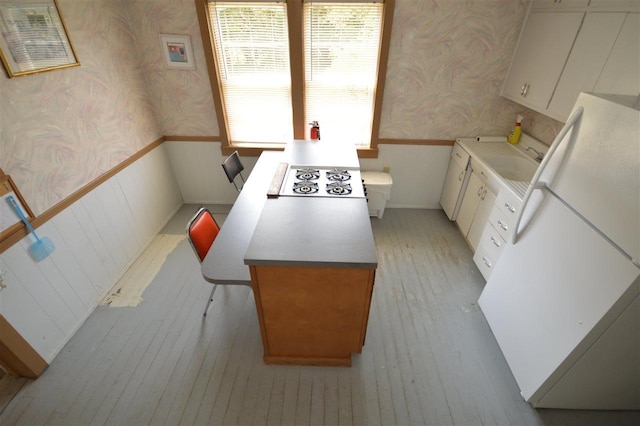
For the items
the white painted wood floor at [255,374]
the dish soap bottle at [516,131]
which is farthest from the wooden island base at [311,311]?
the dish soap bottle at [516,131]

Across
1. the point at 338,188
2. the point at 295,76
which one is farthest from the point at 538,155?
the point at 295,76

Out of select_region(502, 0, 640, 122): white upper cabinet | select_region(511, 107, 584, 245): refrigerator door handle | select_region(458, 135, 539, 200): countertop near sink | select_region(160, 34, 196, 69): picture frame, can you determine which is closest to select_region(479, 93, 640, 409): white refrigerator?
select_region(511, 107, 584, 245): refrigerator door handle

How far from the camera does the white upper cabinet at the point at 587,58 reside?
1.72 m

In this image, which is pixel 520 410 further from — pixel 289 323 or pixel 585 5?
pixel 585 5

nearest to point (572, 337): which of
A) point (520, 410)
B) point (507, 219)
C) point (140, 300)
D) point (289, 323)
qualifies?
point (520, 410)

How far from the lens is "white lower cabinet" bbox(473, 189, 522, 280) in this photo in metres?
2.08

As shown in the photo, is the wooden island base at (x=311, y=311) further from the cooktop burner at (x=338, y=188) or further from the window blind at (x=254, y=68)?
the window blind at (x=254, y=68)

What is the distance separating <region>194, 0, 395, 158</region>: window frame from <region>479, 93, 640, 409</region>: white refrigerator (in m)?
1.71

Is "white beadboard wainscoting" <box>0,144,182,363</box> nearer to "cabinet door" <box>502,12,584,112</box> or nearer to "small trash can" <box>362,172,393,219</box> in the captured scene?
"small trash can" <box>362,172,393,219</box>

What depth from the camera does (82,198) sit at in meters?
2.13

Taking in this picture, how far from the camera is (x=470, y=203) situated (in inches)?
110

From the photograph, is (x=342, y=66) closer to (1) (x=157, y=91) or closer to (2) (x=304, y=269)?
(1) (x=157, y=91)

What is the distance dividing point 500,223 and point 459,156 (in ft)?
3.40

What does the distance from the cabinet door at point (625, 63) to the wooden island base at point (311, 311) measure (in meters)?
1.83
